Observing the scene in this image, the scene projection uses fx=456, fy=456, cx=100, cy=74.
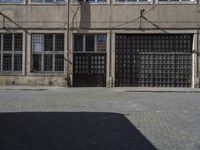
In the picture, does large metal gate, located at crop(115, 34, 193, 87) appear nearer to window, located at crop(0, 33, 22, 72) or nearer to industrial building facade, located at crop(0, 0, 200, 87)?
industrial building facade, located at crop(0, 0, 200, 87)

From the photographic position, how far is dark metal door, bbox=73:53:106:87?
30.6 meters

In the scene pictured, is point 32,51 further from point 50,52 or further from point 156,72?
point 156,72

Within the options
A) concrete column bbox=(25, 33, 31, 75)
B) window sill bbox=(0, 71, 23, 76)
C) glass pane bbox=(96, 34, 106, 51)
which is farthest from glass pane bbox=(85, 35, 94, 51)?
window sill bbox=(0, 71, 23, 76)

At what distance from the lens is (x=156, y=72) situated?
99.6 feet

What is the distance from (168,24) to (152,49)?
1959 millimetres

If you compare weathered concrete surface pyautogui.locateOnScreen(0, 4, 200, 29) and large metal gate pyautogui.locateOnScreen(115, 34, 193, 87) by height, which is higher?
weathered concrete surface pyautogui.locateOnScreen(0, 4, 200, 29)

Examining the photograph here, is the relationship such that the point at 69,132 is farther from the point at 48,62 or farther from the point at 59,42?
the point at 59,42

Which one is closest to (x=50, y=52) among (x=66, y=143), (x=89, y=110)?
(x=89, y=110)

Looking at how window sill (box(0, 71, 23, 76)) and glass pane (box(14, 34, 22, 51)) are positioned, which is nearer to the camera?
window sill (box(0, 71, 23, 76))

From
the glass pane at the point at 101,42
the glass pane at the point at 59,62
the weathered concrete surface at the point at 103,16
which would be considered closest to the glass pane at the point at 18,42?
the weathered concrete surface at the point at 103,16

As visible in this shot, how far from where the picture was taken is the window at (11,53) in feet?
101

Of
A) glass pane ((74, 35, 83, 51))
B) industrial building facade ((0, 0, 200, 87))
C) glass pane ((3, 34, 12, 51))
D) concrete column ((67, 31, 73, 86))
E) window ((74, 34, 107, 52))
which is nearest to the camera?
industrial building facade ((0, 0, 200, 87))

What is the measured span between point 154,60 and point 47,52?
23.6 feet

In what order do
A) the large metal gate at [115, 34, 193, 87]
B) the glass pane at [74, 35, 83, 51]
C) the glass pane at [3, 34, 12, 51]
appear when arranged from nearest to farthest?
the large metal gate at [115, 34, 193, 87] < the glass pane at [74, 35, 83, 51] < the glass pane at [3, 34, 12, 51]
